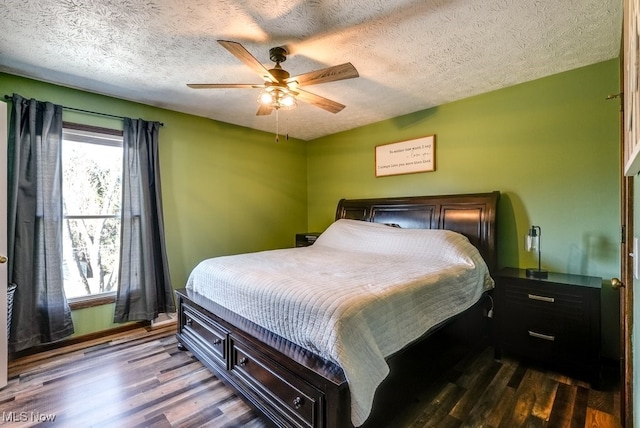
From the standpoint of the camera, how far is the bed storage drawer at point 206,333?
210 cm

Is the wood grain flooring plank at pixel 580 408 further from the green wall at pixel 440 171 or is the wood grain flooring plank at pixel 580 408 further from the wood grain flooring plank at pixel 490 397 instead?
the green wall at pixel 440 171

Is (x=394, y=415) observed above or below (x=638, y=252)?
below

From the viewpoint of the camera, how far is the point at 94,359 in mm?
2578

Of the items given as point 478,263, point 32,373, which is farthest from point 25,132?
point 478,263

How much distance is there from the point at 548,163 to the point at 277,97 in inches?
97.6

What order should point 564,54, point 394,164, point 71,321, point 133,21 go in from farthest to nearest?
point 394,164 → point 71,321 → point 564,54 → point 133,21

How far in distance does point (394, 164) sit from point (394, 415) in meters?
2.85

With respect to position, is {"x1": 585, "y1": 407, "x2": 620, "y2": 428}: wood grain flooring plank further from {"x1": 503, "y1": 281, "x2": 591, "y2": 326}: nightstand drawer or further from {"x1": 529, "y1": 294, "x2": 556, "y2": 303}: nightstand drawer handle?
{"x1": 529, "y1": 294, "x2": 556, "y2": 303}: nightstand drawer handle

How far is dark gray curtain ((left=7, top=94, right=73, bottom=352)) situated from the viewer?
252cm

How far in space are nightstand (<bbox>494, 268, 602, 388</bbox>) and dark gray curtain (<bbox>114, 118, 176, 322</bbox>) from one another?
11.1 feet

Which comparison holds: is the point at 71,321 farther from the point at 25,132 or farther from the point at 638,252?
the point at 638,252

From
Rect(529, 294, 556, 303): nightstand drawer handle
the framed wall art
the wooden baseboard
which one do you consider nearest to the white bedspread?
Rect(529, 294, 556, 303): nightstand drawer handle

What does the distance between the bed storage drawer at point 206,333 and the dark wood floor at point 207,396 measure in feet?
0.71

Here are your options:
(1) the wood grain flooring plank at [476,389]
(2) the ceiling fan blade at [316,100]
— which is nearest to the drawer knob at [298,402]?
(1) the wood grain flooring plank at [476,389]
